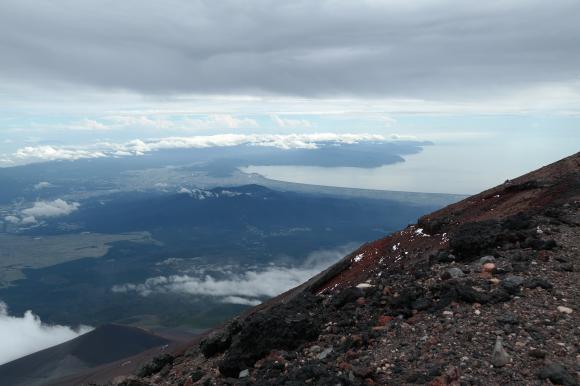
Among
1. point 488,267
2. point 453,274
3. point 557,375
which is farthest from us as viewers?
point 453,274

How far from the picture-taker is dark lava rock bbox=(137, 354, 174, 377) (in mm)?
17109

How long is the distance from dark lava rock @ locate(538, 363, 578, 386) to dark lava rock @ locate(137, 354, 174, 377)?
13877 millimetres

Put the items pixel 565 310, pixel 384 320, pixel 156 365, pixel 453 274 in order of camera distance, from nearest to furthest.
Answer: pixel 565 310, pixel 384 320, pixel 453 274, pixel 156 365

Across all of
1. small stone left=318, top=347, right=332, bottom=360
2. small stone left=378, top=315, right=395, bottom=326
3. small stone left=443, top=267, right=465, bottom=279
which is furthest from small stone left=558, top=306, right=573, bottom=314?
small stone left=318, top=347, right=332, bottom=360

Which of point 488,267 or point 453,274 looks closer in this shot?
point 488,267

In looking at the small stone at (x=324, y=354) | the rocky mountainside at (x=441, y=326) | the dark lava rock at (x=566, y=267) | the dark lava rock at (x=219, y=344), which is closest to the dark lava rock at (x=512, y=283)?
the rocky mountainside at (x=441, y=326)

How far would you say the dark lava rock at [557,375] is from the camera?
24.3ft

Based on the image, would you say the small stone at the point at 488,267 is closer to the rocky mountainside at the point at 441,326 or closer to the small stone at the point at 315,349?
the rocky mountainside at the point at 441,326

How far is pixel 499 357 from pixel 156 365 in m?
13.4

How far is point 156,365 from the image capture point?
56.9ft

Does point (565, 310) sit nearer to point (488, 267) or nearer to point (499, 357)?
point (499, 357)

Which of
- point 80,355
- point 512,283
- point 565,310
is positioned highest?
point 512,283

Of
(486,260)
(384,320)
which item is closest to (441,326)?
(384,320)

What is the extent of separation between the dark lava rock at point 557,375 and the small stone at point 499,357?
600 mm
